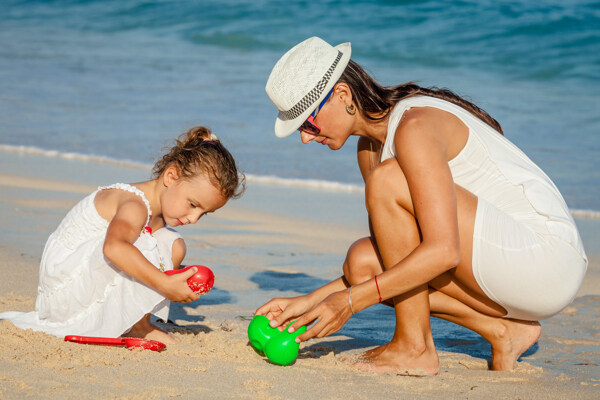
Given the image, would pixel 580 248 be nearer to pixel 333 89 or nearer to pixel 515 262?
pixel 515 262

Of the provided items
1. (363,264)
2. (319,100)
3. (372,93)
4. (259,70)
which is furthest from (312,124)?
(259,70)

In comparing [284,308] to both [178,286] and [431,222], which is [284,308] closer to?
[178,286]

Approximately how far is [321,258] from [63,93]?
23.6ft

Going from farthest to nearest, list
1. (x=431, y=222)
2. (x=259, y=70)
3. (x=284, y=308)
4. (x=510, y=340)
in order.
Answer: (x=259, y=70)
(x=510, y=340)
(x=284, y=308)
(x=431, y=222)

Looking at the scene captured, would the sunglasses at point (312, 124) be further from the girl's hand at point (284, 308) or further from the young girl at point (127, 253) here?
the girl's hand at point (284, 308)

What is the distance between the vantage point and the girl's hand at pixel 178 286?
9.30 ft

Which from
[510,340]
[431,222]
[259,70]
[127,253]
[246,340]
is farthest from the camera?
[259,70]

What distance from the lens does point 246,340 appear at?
3.19m

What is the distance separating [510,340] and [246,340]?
3.57ft

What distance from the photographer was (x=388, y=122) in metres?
2.97

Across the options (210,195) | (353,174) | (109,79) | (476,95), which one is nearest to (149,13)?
(109,79)

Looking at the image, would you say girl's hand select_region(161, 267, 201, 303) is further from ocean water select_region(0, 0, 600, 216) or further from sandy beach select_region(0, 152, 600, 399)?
ocean water select_region(0, 0, 600, 216)

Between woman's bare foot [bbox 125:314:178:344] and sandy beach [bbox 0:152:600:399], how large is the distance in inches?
2.5

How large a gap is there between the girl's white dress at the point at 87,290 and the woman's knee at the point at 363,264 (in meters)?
0.76
